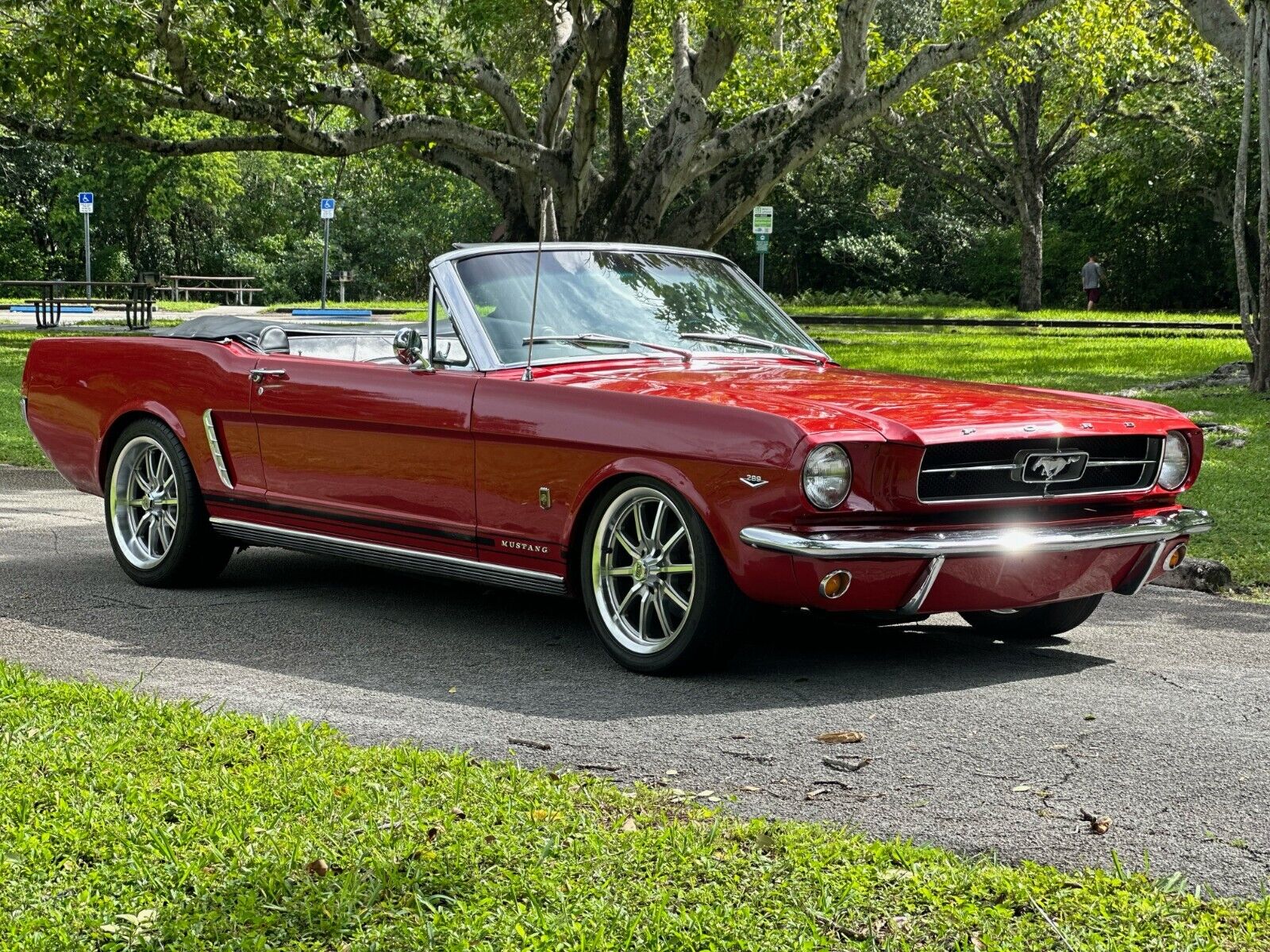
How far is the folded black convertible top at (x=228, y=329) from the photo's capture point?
7520mm

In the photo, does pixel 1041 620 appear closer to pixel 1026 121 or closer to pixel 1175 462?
pixel 1175 462

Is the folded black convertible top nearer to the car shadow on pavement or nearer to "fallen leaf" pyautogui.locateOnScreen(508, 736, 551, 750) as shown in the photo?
the car shadow on pavement

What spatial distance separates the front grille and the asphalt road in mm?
636

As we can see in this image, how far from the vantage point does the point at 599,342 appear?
6.53 metres

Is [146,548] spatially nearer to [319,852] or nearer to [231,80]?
[319,852]

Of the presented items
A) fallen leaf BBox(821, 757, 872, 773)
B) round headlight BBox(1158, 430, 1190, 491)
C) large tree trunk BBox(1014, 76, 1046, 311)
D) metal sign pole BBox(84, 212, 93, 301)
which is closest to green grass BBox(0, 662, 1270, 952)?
fallen leaf BBox(821, 757, 872, 773)

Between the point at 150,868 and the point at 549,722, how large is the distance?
163cm

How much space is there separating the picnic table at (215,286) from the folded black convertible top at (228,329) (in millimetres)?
39621

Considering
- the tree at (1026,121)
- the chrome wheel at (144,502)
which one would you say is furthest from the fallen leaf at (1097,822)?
the tree at (1026,121)

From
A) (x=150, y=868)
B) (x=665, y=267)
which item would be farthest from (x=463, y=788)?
(x=665, y=267)

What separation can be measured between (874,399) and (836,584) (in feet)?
2.57

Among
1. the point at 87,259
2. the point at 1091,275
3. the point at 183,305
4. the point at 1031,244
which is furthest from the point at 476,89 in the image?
the point at 1091,275

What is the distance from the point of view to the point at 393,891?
353 centimetres

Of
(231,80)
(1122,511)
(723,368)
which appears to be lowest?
(1122,511)
